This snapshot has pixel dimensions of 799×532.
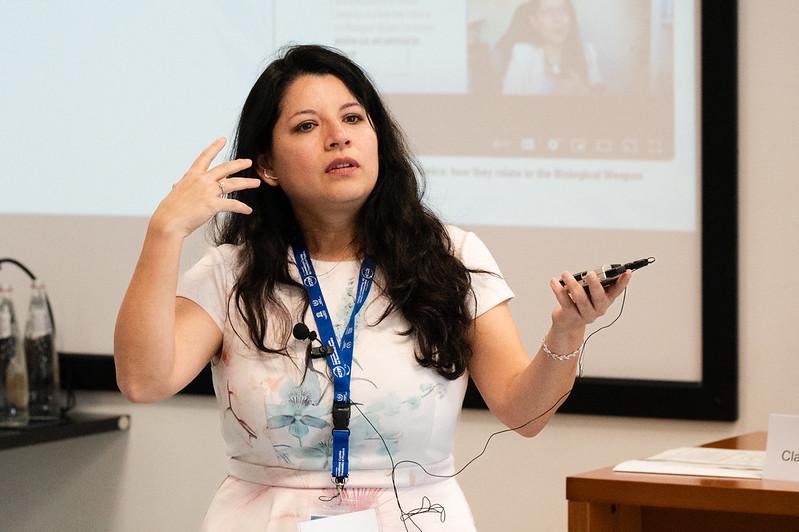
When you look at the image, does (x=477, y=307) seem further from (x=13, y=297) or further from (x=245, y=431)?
(x=13, y=297)

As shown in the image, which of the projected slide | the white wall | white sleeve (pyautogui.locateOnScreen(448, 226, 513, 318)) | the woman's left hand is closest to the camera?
the woman's left hand

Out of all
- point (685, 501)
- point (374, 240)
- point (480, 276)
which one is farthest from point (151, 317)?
point (685, 501)

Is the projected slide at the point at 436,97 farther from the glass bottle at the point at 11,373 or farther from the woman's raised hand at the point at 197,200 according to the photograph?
the woman's raised hand at the point at 197,200

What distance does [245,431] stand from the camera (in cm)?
184

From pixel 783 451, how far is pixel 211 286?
970mm

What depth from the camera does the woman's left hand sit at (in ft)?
5.15

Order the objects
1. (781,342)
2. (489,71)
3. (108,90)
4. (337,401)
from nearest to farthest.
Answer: (337,401) → (781,342) → (489,71) → (108,90)

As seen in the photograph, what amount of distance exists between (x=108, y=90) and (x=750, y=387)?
2141 mm

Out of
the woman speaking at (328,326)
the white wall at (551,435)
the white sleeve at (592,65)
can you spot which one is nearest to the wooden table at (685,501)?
the woman speaking at (328,326)

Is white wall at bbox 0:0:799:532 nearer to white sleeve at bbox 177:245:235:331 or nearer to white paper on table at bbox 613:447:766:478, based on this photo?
white paper on table at bbox 613:447:766:478

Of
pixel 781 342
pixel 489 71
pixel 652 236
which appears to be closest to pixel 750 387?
pixel 781 342

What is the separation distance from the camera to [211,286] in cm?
194

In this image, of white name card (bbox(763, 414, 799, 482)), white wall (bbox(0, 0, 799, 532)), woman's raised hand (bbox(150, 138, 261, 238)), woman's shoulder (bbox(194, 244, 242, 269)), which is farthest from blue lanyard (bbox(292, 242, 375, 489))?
white wall (bbox(0, 0, 799, 532))

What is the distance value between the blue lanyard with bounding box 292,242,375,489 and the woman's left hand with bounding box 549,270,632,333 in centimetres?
37
